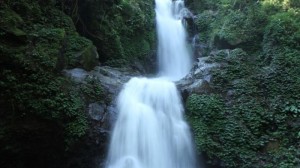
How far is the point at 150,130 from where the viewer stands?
886cm

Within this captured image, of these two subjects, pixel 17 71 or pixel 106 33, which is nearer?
pixel 17 71

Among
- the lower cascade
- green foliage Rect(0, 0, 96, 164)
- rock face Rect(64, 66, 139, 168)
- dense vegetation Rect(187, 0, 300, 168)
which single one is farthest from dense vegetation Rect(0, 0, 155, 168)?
dense vegetation Rect(187, 0, 300, 168)

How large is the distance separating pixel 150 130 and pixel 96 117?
1489mm

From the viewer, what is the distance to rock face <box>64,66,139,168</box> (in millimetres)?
7984

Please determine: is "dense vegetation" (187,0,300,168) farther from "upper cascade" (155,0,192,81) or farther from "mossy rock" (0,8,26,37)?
"mossy rock" (0,8,26,37)

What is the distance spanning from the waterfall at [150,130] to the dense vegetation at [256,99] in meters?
0.43

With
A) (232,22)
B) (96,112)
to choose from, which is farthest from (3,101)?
(232,22)

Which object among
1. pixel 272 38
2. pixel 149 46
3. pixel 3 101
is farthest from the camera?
pixel 149 46

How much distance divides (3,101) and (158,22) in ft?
36.3

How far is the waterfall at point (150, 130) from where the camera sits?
27.5 feet

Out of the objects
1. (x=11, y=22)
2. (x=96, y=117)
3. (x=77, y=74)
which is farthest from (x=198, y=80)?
(x=11, y=22)

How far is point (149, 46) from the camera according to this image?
15.3 meters

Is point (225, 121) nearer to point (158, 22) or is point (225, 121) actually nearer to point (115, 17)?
point (115, 17)

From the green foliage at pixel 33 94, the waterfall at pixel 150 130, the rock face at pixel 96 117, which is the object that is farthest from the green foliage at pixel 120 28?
the green foliage at pixel 33 94
